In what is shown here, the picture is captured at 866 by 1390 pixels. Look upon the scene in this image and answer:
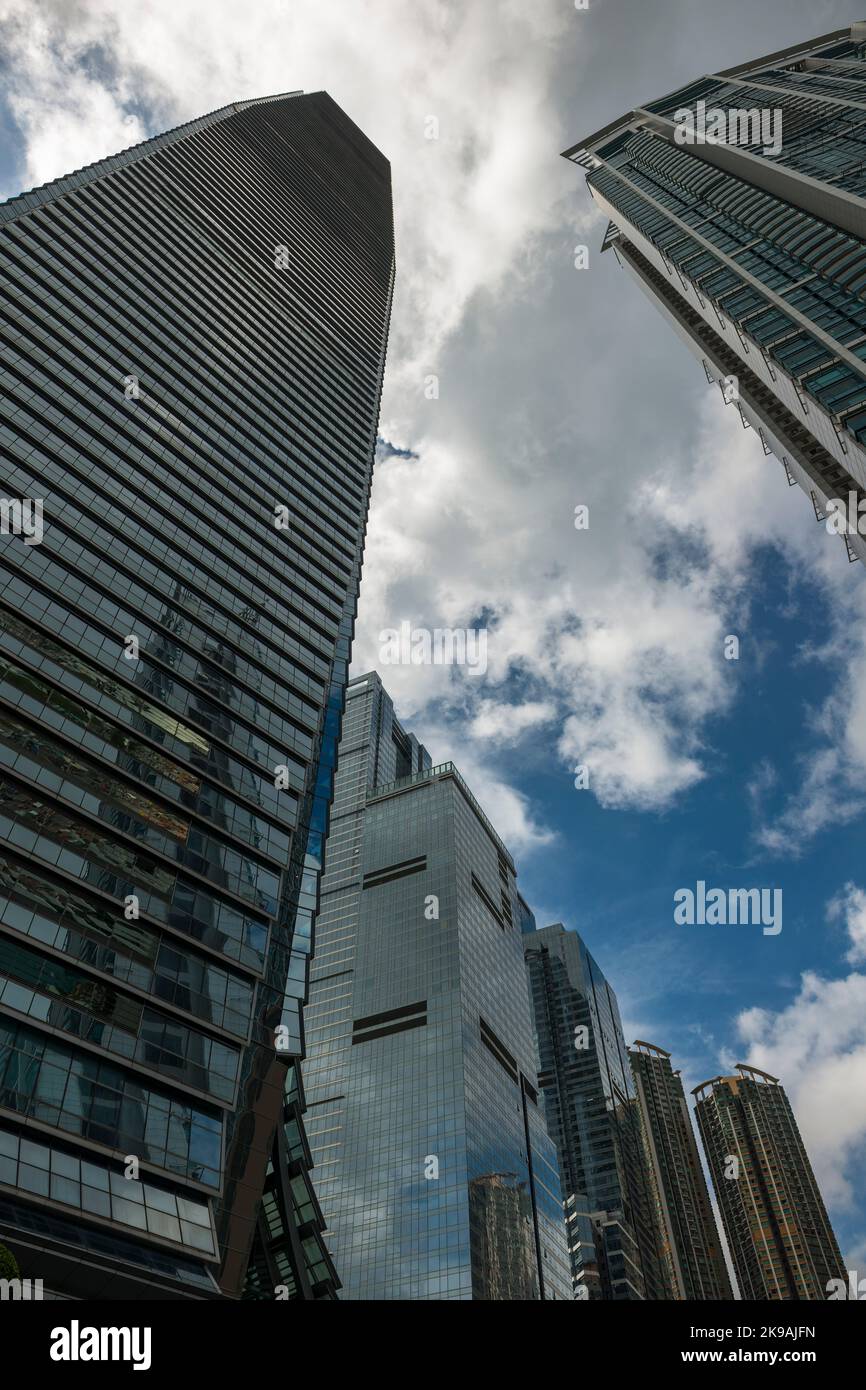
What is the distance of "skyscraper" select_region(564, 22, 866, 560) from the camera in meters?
59.6

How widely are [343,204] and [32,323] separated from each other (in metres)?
88.4

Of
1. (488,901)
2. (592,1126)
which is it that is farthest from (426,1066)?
(592,1126)

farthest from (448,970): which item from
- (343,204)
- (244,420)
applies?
(343,204)

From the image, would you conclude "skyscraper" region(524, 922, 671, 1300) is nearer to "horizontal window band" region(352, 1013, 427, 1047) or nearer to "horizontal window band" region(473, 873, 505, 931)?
"horizontal window band" region(473, 873, 505, 931)

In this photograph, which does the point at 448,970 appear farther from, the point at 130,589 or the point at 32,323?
the point at 32,323

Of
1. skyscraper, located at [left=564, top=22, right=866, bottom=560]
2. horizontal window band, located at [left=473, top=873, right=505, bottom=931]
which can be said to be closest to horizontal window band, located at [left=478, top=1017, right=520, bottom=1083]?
horizontal window band, located at [left=473, top=873, right=505, bottom=931]

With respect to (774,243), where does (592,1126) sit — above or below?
below

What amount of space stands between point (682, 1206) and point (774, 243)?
183 metres

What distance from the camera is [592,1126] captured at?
162 metres

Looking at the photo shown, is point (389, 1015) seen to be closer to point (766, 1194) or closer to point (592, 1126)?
point (592, 1126)

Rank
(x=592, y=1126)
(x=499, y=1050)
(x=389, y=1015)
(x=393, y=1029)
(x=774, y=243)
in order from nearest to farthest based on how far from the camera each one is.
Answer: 1. (x=774, y=243)
2. (x=393, y=1029)
3. (x=389, y=1015)
4. (x=499, y=1050)
5. (x=592, y=1126)

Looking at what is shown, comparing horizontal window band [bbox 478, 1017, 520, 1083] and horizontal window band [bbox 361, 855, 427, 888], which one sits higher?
horizontal window band [bbox 361, 855, 427, 888]

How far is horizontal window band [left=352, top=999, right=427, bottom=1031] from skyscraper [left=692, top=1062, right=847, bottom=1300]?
103380 mm

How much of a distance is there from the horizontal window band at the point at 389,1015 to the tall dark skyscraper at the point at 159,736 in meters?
60.1
